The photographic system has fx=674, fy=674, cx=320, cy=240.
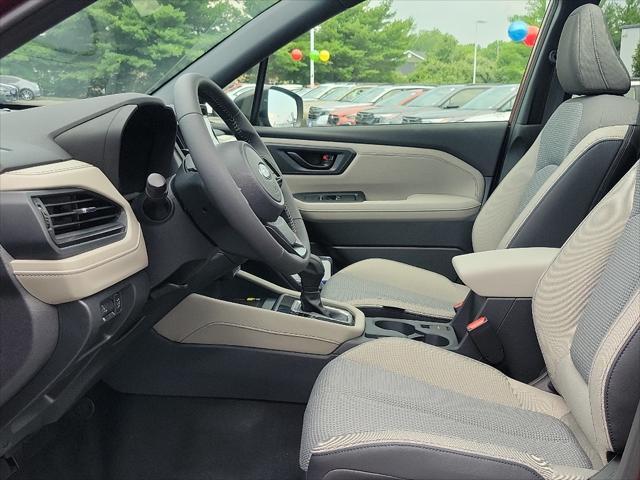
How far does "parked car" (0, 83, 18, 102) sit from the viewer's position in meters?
1.62

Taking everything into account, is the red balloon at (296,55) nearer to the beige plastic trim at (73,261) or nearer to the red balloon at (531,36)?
the red balloon at (531,36)

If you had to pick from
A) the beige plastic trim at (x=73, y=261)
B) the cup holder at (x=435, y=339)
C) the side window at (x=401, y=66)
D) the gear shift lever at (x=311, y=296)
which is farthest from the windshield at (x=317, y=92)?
the beige plastic trim at (x=73, y=261)

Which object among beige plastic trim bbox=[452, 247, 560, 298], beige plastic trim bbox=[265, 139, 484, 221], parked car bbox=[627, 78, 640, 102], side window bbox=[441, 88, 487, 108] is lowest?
beige plastic trim bbox=[265, 139, 484, 221]

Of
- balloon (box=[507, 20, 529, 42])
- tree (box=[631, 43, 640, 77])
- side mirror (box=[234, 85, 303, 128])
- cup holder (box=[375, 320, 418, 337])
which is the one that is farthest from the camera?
side mirror (box=[234, 85, 303, 128])

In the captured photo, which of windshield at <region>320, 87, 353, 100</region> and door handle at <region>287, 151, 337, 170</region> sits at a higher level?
windshield at <region>320, 87, 353, 100</region>

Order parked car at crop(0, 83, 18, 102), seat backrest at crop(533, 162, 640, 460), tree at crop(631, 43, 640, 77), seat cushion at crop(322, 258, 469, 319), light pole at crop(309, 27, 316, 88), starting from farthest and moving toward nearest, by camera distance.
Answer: light pole at crop(309, 27, 316, 88)
tree at crop(631, 43, 640, 77)
seat cushion at crop(322, 258, 469, 319)
parked car at crop(0, 83, 18, 102)
seat backrest at crop(533, 162, 640, 460)

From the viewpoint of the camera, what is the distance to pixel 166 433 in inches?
67.0

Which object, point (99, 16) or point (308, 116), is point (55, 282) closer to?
point (99, 16)

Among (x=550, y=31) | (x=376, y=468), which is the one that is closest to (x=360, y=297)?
(x=376, y=468)

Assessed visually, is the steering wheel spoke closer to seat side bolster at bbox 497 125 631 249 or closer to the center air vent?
the center air vent

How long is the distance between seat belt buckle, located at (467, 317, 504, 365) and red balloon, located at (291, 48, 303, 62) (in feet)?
4.30

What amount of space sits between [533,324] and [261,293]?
743 mm

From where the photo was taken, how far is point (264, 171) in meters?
1.27

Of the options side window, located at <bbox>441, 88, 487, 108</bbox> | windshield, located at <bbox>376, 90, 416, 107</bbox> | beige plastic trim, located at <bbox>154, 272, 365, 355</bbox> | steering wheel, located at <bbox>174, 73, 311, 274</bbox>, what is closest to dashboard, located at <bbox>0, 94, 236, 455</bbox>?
steering wheel, located at <bbox>174, 73, 311, 274</bbox>
